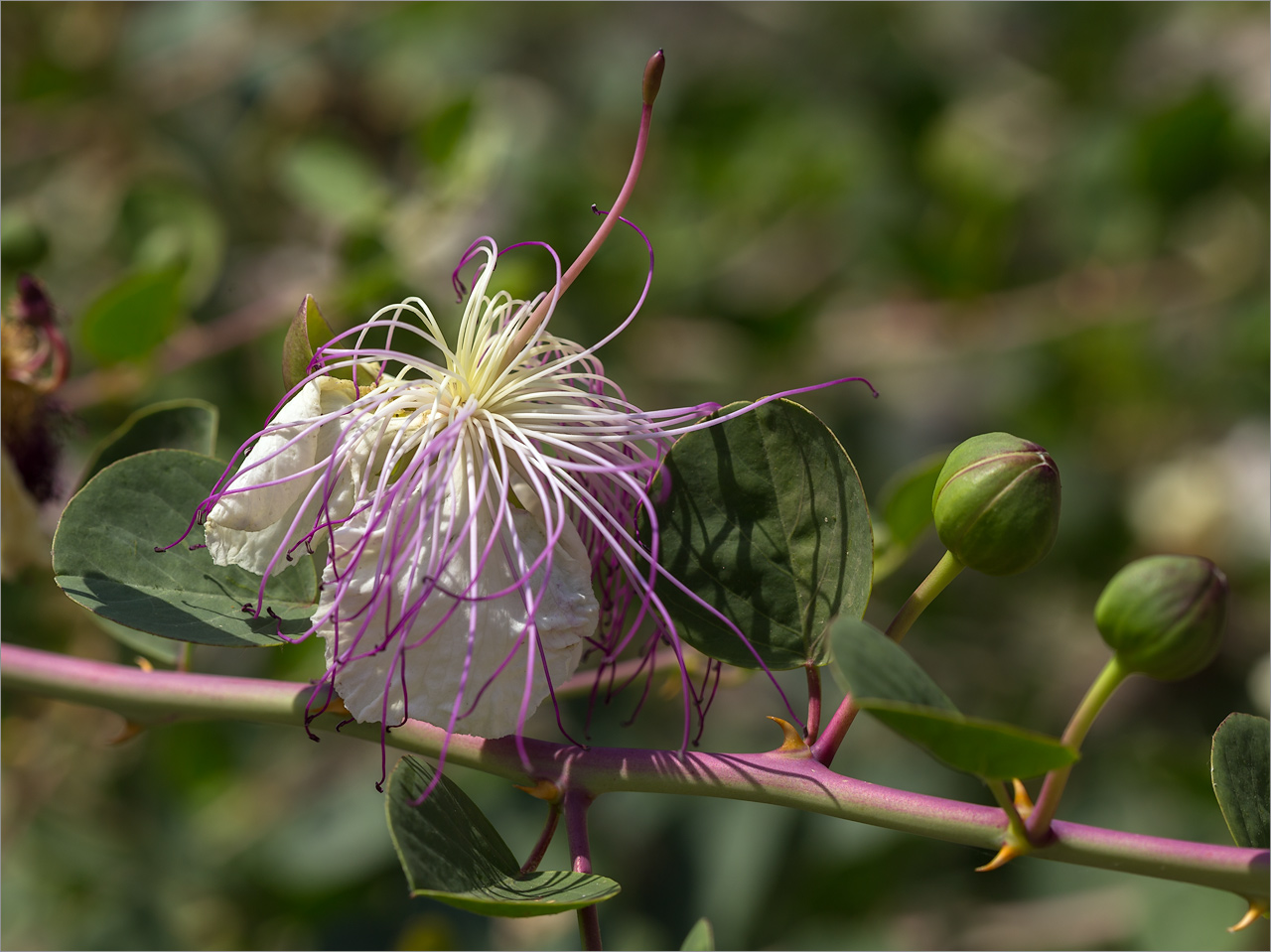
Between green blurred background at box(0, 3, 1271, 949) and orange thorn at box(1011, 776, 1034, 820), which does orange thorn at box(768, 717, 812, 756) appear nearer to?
orange thorn at box(1011, 776, 1034, 820)

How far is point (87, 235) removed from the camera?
2.33 m

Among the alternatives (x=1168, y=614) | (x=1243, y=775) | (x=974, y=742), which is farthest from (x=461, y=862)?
(x=1243, y=775)

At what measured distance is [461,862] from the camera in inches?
29.1

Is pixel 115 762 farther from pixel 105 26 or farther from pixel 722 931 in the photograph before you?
pixel 105 26

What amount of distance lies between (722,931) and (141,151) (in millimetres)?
1981

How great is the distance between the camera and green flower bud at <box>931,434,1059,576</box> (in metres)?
0.75

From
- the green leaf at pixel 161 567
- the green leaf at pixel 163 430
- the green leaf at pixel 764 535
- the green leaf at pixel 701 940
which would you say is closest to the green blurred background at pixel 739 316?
the green leaf at pixel 163 430

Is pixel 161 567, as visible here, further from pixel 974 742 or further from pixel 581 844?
pixel 974 742

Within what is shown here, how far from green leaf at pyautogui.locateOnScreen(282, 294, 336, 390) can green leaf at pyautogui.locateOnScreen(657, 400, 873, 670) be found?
0.94 ft

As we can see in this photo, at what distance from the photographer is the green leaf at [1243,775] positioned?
0.82 m

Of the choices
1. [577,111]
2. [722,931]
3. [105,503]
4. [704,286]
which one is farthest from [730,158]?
[105,503]

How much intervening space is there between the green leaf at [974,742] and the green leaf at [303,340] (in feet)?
1.63

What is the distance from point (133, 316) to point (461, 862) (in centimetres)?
103

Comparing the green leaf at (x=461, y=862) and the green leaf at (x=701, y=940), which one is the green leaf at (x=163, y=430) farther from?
the green leaf at (x=701, y=940)
